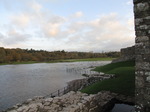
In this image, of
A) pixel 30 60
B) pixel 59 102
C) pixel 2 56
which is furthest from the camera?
pixel 30 60

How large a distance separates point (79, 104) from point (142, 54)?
19.3 ft

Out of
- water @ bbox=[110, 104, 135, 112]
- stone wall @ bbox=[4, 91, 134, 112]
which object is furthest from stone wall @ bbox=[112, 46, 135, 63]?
water @ bbox=[110, 104, 135, 112]

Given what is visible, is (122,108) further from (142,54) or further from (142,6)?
(142,6)

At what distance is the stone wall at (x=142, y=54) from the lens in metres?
7.00

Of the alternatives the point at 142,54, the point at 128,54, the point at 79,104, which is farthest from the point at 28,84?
the point at 142,54

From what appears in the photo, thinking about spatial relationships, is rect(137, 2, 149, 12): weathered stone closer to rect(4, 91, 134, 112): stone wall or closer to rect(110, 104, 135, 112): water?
rect(4, 91, 134, 112): stone wall

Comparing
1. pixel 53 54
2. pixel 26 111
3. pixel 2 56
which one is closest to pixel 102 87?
pixel 26 111

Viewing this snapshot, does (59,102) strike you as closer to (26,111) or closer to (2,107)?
(26,111)

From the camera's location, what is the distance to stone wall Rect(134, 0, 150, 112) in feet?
23.0

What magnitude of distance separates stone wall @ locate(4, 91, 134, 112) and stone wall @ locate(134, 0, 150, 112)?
15.2 ft

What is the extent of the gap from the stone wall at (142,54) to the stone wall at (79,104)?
4620mm

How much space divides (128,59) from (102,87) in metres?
24.8

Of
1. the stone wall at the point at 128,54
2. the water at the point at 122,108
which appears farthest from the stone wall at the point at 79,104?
the stone wall at the point at 128,54

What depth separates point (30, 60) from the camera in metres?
157
